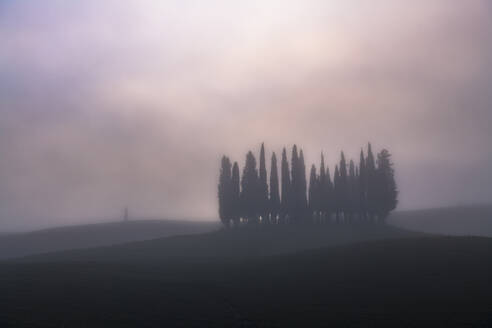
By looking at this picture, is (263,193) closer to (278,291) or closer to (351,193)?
(351,193)

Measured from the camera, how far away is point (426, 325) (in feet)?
96.9

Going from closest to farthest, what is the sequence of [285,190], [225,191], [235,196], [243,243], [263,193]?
[243,243]
[285,190]
[263,193]
[235,196]
[225,191]

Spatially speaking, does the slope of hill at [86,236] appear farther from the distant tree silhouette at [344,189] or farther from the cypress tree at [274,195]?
the distant tree silhouette at [344,189]

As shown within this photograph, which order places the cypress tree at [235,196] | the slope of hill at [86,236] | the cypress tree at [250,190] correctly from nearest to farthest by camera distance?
the cypress tree at [250,190], the cypress tree at [235,196], the slope of hill at [86,236]

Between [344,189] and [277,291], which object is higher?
[344,189]

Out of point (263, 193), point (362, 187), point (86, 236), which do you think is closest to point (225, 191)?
point (263, 193)

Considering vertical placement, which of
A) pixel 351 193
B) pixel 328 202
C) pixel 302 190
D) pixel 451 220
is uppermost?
pixel 302 190

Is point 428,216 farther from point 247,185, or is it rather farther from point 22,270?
point 22,270

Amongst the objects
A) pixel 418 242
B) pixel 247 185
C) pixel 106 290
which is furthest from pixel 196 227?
pixel 106 290

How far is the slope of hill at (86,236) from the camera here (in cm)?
9800

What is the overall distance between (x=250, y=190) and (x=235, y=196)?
11.6 ft

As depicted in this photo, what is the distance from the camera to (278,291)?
129ft

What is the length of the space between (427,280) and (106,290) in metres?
27.1

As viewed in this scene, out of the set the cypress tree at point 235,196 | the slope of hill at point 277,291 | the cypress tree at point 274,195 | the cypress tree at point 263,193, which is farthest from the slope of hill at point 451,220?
the slope of hill at point 277,291
